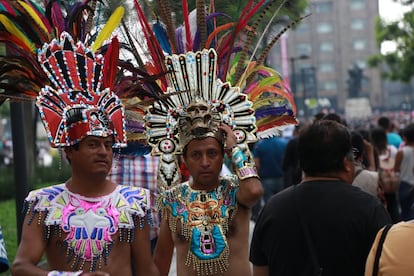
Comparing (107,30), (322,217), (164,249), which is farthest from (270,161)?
(322,217)

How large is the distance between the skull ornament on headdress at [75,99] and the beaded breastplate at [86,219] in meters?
0.28

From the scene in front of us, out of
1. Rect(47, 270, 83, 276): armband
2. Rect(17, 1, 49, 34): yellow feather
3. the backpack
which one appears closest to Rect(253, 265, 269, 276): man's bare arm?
Rect(47, 270, 83, 276): armband

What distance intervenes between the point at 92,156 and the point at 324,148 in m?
1.16

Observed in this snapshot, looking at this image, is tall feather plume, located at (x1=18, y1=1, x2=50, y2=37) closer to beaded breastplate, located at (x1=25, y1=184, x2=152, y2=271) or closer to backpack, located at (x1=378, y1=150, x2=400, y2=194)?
beaded breastplate, located at (x1=25, y1=184, x2=152, y2=271)

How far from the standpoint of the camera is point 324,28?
94.9 metres

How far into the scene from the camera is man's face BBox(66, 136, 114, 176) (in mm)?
3709

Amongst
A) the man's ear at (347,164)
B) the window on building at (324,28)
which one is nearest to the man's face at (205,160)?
the man's ear at (347,164)

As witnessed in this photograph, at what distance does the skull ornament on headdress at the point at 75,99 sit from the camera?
12.3 ft

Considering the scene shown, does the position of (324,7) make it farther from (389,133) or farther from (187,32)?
(187,32)

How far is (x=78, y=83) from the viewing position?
12.7 ft

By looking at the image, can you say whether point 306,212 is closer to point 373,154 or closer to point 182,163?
point 182,163

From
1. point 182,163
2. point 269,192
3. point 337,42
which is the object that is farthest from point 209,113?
point 337,42

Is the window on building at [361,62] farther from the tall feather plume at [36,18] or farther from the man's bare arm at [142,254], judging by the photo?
the man's bare arm at [142,254]

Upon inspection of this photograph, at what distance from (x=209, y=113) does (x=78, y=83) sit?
0.82m
